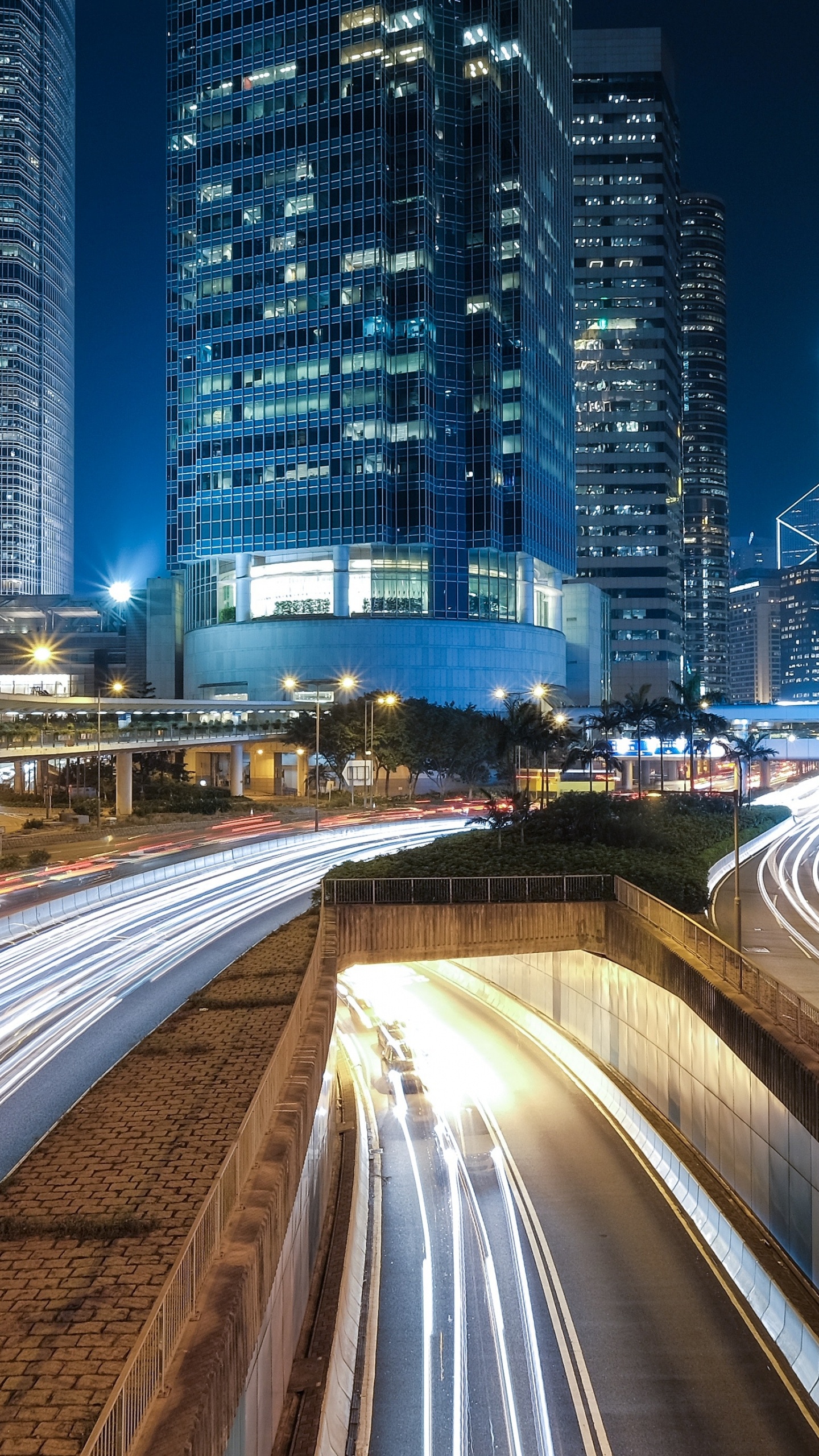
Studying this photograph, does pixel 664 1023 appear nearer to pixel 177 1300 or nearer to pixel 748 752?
pixel 177 1300

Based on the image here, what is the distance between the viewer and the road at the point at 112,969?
2158 centimetres

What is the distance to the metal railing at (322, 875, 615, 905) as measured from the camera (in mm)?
31859

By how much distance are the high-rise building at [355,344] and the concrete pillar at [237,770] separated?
29.0 m

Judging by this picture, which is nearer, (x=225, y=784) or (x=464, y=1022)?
(x=464, y=1022)

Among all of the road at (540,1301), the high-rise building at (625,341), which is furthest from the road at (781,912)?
the high-rise building at (625,341)

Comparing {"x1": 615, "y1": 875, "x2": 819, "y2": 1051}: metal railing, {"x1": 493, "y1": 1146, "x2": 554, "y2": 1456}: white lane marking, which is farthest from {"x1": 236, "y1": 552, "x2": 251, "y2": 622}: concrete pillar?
{"x1": 493, "y1": 1146, "x2": 554, "y2": 1456}: white lane marking

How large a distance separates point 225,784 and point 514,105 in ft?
303

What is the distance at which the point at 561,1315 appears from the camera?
63.2 ft

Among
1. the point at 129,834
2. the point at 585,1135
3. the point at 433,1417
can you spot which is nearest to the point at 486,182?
the point at 129,834

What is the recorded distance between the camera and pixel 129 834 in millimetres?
60969

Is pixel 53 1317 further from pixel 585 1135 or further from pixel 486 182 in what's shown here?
pixel 486 182

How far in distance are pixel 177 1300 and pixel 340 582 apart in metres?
114

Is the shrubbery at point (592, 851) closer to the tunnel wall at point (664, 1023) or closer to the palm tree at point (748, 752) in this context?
the tunnel wall at point (664, 1023)

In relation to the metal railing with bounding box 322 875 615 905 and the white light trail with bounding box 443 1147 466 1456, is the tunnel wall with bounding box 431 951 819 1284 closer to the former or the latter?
the metal railing with bounding box 322 875 615 905
